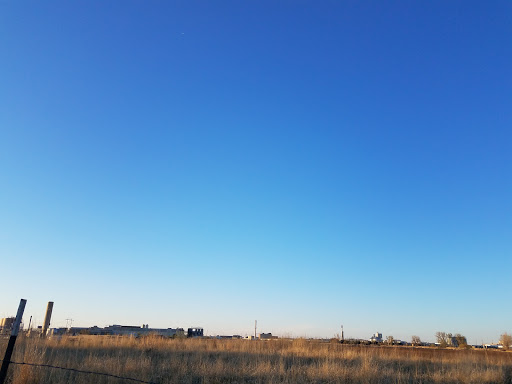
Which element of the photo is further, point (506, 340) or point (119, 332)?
point (119, 332)

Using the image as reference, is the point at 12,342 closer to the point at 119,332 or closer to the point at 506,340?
the point at 506,340

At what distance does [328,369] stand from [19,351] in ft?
33.4

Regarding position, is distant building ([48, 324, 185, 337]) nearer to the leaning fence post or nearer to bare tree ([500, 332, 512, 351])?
the leaning fence post

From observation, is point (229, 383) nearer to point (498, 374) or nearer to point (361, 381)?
point (361, 381)

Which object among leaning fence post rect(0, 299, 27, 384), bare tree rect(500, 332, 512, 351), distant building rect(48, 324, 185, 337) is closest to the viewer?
leaning fence post rect(0, 299, 27, 384)

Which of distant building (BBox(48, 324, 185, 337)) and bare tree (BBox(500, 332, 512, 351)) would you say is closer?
distant building (BBox(48, 324, 185, 337))

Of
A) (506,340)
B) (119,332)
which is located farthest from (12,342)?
(119,332)

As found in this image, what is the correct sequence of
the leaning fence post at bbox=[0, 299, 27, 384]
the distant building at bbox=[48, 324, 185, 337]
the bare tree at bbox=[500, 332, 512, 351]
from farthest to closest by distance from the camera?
the bare tree at bbox=[500, 332, 512, 351] → the distant building at bbox=[48, 324, 185, 337] → the leaning fence post at bbox=[0, 299, 27, 384]

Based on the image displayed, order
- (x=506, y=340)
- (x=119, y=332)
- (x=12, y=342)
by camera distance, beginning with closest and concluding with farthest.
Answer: (x=12, y=342)
(x=506, y=340)
(x=119, y=332)

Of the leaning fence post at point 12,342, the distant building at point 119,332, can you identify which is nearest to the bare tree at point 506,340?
the distant building at point 119,332

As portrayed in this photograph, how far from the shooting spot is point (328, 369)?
13.9 meters

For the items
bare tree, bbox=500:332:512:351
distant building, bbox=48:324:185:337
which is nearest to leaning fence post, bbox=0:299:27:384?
distant building, bbox=48:324:185:337

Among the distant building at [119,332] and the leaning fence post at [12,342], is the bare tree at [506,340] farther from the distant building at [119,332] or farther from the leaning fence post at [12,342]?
the leaning fence post at [12,342]

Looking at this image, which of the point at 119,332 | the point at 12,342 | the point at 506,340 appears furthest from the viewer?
the point at 119,332
